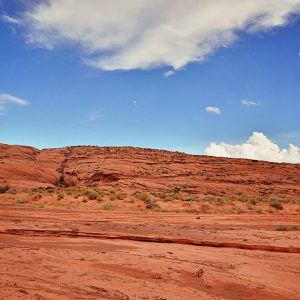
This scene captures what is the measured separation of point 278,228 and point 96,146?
55495 mm

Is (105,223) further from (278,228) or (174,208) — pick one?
(174,208)

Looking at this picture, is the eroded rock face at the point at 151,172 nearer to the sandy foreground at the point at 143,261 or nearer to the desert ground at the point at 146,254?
the desert ground at the point at 146,254

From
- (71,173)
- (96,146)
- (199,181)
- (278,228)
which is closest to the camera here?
(278,228)

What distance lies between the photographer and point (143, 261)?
8586 millimetres

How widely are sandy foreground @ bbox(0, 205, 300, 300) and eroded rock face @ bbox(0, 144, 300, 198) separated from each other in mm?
21326

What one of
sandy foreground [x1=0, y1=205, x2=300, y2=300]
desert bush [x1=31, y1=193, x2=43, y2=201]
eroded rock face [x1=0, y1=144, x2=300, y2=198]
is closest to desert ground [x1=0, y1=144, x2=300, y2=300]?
sandy foreground [x1=0, y1=205, x2=300, y2=300]

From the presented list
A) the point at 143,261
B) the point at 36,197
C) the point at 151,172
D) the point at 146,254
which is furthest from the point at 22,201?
the point at 151,172

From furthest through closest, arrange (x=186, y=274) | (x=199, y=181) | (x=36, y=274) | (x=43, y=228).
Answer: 1. (x=199, y=181)
2. (x=43, y=228)
3. (x=186, y=274)
4. (x=36, y=274)

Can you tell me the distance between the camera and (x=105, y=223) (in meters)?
14.4

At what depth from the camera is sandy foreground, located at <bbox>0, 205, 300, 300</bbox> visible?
6.65 metres

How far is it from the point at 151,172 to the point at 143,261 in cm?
3620

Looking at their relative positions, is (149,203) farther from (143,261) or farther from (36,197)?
(143,261)

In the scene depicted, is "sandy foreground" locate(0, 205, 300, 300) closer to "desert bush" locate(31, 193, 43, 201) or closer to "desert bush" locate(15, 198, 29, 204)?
"desert bush" locate(15, 198, 29, 204)

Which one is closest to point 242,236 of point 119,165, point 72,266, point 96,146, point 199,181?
point 72,266
